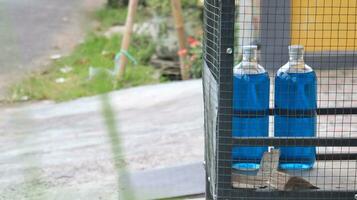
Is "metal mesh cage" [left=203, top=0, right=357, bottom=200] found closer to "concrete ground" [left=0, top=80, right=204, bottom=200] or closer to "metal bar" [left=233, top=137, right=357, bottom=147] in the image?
"metal bar" [left=233, top=137, right=357, bottom=147]

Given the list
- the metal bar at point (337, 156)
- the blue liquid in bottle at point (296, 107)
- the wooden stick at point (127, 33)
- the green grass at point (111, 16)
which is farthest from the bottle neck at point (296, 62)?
the green grass at point (111, 16)

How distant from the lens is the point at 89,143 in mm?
4879

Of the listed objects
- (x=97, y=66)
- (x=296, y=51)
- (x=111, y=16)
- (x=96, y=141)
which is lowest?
(x=96, y=141)

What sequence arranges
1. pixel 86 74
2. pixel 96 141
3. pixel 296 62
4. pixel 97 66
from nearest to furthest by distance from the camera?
pixel 296 62, pixel 96 141, pixel 86 74, pixel 97 66

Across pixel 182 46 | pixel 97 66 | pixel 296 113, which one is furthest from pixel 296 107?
pixel 97 66

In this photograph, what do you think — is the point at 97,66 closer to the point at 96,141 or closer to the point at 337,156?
the point at 96,141

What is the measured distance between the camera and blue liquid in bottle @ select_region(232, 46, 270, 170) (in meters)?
2.62

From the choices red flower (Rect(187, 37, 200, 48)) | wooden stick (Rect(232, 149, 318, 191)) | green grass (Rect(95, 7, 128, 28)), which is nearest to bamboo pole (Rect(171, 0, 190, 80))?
red flower (Rect(187, 37, 200, 48))

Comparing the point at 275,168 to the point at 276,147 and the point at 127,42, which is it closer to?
the point at 276,147

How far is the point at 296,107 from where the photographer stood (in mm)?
2699

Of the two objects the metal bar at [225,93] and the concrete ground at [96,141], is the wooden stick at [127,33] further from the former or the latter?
the metal bar at [225,93]

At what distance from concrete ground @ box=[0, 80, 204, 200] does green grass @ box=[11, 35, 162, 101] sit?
0.28m

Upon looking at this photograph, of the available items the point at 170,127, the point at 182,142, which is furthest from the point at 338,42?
the point at 170,127

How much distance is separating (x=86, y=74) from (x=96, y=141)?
2.68 m
